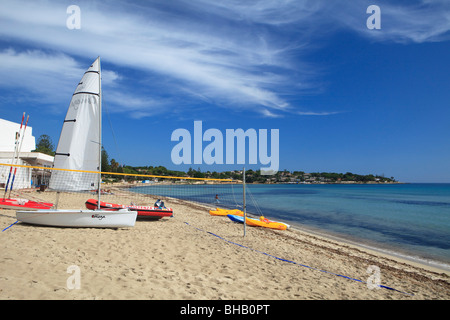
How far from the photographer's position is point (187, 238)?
8359 millimetres

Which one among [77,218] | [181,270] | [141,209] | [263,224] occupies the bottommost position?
[263,224]

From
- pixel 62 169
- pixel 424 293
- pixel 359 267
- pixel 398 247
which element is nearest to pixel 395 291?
pixel 424 293

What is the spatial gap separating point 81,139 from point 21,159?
2124cm

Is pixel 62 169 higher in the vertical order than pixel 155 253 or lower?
higher

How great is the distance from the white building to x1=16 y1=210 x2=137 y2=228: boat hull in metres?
18.0

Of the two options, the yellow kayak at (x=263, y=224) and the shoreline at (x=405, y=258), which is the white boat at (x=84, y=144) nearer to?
the yellow kayak at (x=263, y=224)

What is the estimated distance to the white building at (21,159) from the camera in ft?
74.5

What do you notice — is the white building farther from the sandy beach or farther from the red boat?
the sandy beach

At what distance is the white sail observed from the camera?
8.69 meters

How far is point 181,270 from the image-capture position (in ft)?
17.1

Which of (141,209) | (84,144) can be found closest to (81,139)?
(84,144)

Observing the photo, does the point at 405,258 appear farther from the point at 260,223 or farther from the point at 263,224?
the point at 260,223
